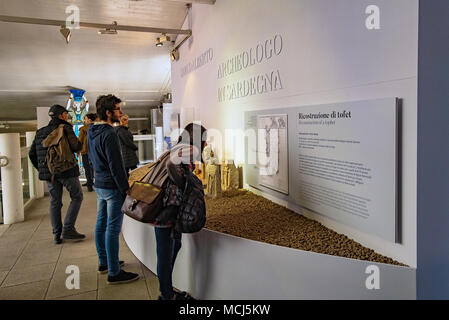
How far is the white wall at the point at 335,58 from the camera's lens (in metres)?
1.77

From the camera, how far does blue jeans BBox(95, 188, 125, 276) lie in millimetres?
2822

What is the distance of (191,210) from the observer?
2.19 metres

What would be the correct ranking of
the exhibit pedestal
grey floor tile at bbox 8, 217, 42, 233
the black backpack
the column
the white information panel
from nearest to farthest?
1. the exhibit pedestal
2. the white information panel
3. the black backpack
4. grey floor tile at bbox 8, 217, 42, 233
5. the column

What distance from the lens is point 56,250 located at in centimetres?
383

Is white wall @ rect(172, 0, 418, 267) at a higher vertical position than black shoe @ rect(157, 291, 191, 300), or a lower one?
higher

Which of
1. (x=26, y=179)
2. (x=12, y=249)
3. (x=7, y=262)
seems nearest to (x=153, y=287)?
(x=7, y=262)

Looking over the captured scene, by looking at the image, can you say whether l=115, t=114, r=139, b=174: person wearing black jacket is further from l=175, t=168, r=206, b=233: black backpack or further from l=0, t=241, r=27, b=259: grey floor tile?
l=175, t=168, r=206, b=233: black backpack

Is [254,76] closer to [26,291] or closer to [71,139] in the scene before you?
[71,139]

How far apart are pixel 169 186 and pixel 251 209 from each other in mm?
1038

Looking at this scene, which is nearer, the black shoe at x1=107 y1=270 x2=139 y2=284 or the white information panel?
the white information panel

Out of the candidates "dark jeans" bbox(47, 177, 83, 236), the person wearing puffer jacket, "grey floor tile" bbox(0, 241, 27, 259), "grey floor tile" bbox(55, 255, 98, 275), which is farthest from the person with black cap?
the person wearing puffer jacket

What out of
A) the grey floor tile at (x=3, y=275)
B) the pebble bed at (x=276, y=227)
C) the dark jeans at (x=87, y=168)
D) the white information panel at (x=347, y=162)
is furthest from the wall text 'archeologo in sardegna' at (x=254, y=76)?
the dark jeans at (x=87, y=168)

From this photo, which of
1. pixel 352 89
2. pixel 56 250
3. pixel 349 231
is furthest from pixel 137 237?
pixel 352 89

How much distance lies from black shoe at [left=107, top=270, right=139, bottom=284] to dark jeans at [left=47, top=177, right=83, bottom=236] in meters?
1.38
